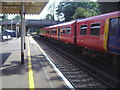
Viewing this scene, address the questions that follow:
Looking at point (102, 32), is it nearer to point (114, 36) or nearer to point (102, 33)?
point (102, 33)

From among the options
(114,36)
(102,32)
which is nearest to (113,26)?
(114,36)

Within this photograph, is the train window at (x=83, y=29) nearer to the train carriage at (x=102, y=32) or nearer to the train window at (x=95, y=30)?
the train carriage at (x=102, y=32)

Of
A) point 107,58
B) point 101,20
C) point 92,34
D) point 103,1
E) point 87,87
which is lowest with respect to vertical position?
point 87,87

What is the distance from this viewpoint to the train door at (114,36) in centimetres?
855

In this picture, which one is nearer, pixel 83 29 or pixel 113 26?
pixel 113 26

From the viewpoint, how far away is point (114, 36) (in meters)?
8.84

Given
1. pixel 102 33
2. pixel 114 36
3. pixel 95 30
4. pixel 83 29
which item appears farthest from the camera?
pixel 83 29

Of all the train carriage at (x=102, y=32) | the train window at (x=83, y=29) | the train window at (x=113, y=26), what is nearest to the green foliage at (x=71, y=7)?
the train window at (x=83, y=29)

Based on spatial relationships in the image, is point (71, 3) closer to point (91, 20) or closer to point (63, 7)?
point (63, 7)

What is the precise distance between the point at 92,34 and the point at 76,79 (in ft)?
12.6

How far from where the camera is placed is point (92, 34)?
38.0 ft

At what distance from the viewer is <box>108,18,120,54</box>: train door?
336 inches

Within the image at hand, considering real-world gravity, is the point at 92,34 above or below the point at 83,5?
below

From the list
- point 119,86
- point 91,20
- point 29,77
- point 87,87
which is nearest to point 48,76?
point 29,77
